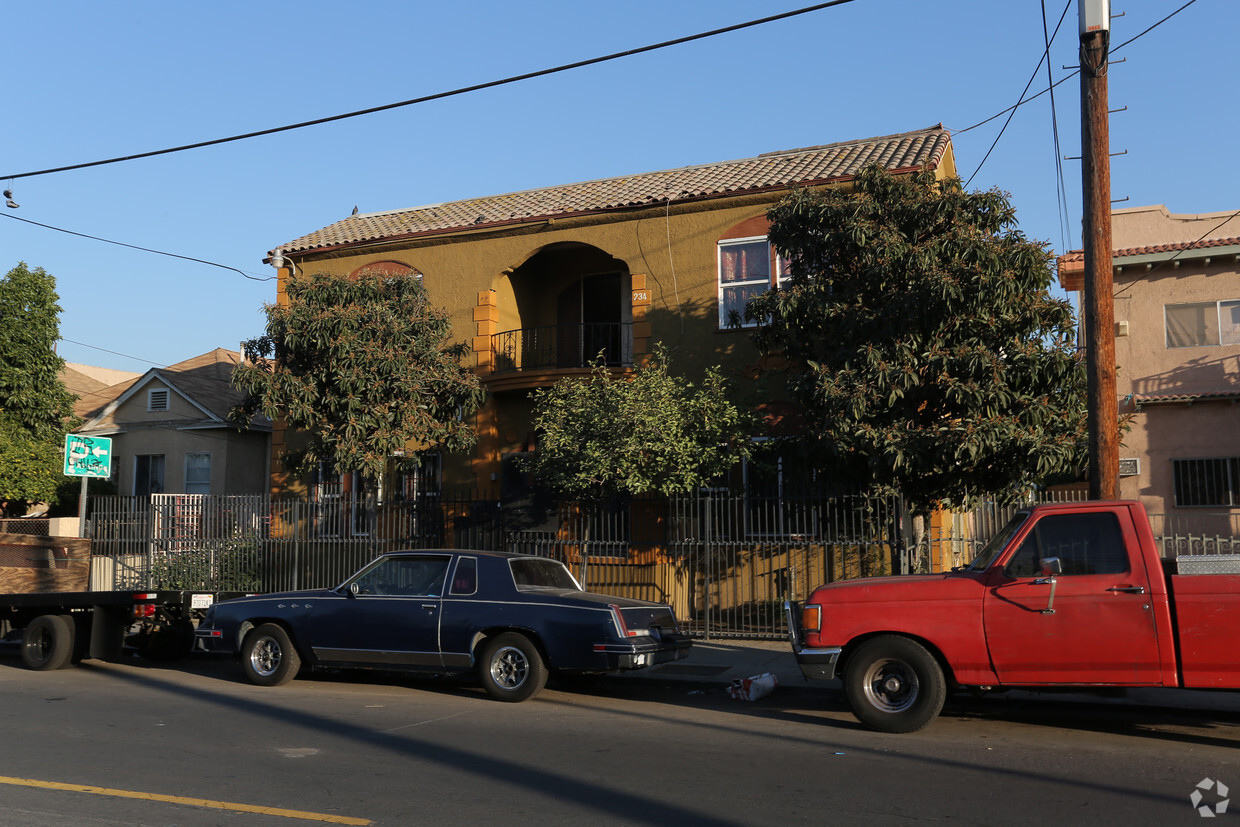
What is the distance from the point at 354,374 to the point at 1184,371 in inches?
654

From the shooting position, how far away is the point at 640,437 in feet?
45.6

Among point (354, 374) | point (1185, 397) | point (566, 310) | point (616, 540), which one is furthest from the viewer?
point (566, 310)

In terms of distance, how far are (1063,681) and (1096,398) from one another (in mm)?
3384

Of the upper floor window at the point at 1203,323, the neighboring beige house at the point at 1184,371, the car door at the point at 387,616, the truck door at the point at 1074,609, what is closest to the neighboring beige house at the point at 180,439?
the car door at the point at 387,616

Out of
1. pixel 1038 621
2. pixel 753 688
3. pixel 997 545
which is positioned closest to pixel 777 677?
pixel 753 688

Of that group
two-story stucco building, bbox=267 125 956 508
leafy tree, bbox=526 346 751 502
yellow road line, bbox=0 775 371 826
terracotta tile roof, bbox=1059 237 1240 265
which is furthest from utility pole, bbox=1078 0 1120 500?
terracotta tile roof, bbox=1059 237 1240 265

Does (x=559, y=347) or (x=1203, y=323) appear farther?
(x=1203, y=323)

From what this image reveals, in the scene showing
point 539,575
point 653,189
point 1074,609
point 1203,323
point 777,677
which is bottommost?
point 777,677

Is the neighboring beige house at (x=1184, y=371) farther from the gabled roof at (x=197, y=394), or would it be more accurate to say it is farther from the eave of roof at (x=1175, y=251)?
the gabled roof at (x=197, y=394)

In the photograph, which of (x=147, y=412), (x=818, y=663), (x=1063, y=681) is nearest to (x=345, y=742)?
(x=818, y=663)

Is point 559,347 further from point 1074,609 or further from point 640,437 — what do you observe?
point 1074,609

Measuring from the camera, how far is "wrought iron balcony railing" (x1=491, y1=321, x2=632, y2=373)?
63.5 ft

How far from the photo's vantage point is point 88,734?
27.1 ft

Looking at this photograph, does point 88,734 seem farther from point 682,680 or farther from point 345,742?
point 682,680
